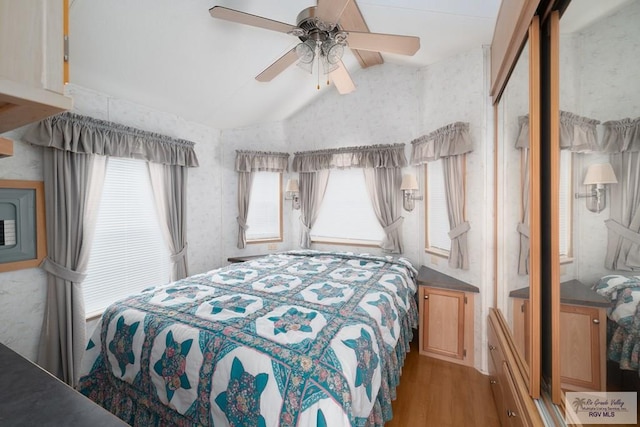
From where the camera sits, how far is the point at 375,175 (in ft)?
11.5

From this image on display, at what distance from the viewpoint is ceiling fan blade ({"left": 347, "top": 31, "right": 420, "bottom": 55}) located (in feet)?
5.81

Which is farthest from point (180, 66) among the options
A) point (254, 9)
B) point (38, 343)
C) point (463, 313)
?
point (463, 313)

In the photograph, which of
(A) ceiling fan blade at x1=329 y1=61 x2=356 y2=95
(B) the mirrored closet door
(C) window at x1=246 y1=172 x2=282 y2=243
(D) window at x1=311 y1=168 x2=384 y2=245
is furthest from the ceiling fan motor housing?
(C) window at x1=246 y1=172 x2=282 y2=243

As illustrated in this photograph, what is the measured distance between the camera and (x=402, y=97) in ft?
11.1

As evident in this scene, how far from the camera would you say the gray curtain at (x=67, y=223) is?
87.7 inches

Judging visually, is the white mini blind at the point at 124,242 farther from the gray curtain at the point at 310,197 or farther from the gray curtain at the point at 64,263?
the gray curtain at the point at 310,197

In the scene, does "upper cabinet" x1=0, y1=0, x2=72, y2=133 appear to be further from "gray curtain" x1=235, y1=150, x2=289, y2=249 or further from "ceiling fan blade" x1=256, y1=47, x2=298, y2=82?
"gray curtain" x1=235, y1=150, x2=289, y2=249

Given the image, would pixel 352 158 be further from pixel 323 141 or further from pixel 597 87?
pixel 597 87

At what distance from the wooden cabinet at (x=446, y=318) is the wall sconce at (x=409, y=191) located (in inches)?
36.7

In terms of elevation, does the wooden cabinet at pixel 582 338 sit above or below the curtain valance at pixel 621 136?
below

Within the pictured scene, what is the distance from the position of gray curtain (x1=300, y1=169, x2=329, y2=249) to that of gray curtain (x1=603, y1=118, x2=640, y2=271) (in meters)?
3.35

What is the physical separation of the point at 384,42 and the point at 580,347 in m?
1.95

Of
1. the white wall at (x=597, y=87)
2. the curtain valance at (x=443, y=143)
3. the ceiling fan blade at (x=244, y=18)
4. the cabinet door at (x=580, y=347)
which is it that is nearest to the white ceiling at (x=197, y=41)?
the ceiling fan blade at (x=244, y=18)

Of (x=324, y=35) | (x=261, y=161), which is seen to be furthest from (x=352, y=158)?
(x=324, y=35)
